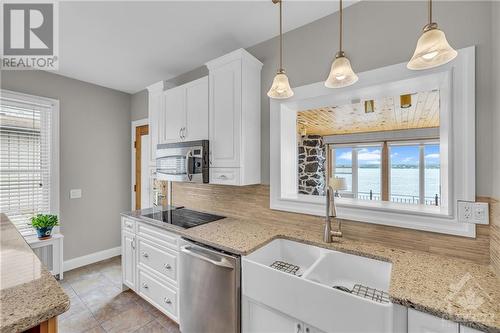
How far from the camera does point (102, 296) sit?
245 cm

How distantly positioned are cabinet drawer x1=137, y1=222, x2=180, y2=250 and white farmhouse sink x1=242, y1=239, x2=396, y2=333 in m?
→ 0.76

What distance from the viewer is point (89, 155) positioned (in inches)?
128

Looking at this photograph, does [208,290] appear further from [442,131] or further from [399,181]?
[399,181]

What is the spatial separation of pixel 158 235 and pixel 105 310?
1.00 m

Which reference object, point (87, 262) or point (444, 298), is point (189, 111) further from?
point (87, 262)

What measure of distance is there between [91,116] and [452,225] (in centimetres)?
415

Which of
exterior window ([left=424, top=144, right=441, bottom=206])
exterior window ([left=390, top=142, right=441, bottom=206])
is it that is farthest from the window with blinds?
exterior window ([left=424, top=144, right=441, bottom=206])

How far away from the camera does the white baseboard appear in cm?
304

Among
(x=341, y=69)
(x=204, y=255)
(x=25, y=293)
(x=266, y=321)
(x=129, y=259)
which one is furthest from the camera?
(x=129, y=259)

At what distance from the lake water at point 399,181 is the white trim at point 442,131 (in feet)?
14.9

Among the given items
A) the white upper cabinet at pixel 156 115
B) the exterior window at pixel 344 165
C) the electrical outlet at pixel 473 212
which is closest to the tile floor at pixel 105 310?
the white upper cabinet at pixel 156 115

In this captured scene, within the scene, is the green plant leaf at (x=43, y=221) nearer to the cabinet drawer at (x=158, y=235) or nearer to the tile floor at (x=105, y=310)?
the tile floor at (x=105, y=310)

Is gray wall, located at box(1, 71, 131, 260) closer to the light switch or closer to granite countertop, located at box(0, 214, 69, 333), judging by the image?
the light switch

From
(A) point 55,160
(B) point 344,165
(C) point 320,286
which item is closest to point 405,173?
(B) point 344,165
